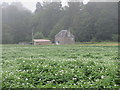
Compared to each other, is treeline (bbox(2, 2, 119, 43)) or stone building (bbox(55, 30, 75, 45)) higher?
treeline (bbox(2, 2, 119, 43))

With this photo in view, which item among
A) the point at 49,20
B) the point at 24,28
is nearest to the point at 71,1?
the point at 49,20

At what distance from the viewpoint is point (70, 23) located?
205 ft

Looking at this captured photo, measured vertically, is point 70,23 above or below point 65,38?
above

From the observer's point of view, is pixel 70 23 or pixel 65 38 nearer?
Result: pixel 65 38

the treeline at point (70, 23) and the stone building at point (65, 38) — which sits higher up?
the treeline at point (70, 23)

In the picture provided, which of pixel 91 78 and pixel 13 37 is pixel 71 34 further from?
pixel 91 78

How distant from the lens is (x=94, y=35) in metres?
57.3

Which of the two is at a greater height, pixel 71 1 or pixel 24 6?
pixel 71 1

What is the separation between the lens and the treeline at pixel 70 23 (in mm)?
53156

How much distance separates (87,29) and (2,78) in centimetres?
5289

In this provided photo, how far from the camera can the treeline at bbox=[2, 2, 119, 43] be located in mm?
53156

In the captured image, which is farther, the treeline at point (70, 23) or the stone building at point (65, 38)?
the stone building at point (65, 38)

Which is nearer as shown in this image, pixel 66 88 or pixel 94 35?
pixel 66 88

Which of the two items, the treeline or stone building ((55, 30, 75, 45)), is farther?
stone building ((55, 30, 75, 45))
